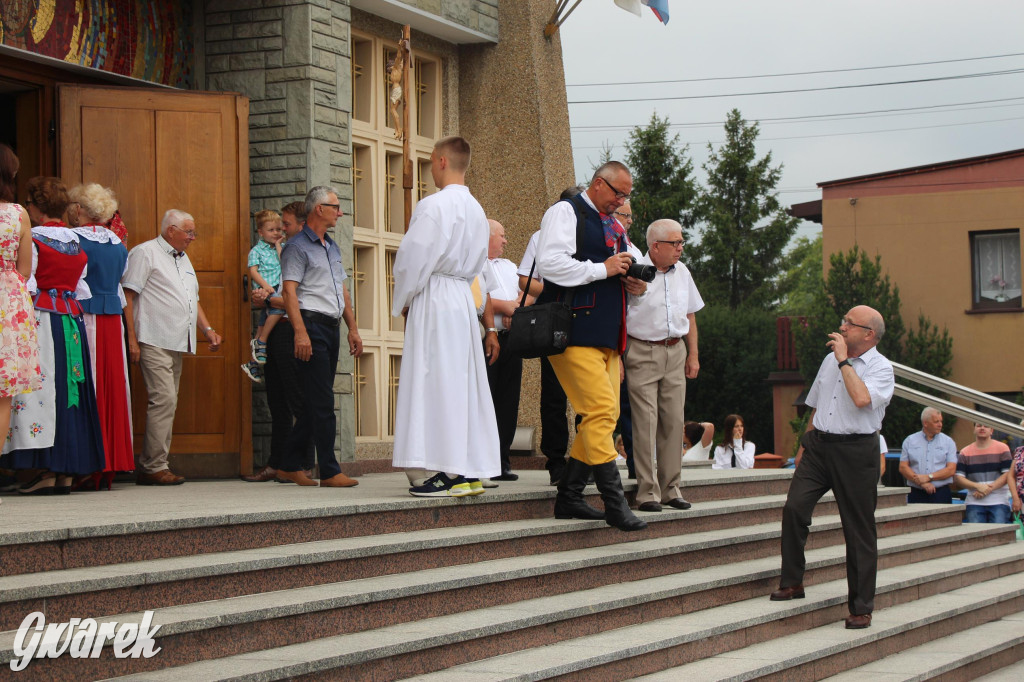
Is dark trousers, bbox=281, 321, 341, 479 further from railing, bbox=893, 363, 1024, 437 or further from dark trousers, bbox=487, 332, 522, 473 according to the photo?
railing, bbox=893, 363, 1024, 437

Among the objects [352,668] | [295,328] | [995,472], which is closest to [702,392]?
[995,472]

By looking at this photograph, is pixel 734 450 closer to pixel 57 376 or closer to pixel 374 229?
pixel 374 229

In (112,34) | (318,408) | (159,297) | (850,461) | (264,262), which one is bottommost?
(850,461)

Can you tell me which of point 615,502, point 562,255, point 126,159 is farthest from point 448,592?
point 126,159

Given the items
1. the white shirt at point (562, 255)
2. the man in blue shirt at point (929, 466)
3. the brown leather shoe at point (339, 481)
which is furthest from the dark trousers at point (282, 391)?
the man in blue shirt at point (929, 466)

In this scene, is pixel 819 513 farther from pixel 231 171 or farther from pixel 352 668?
pixel 352 668

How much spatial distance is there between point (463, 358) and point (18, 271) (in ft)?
7.71

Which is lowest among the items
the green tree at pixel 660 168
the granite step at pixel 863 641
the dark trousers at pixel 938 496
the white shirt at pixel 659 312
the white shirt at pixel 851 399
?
the granite step at pixel 863 641

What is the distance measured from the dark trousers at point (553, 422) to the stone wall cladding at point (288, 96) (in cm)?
205

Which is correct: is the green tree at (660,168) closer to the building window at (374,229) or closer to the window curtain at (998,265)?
the window curtain at (998,265)

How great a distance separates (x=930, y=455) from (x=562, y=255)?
755 cm

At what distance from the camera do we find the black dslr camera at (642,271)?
23.2 feet

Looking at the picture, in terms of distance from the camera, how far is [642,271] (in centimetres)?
710

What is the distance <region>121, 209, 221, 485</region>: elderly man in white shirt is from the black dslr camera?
3154 millimetres
